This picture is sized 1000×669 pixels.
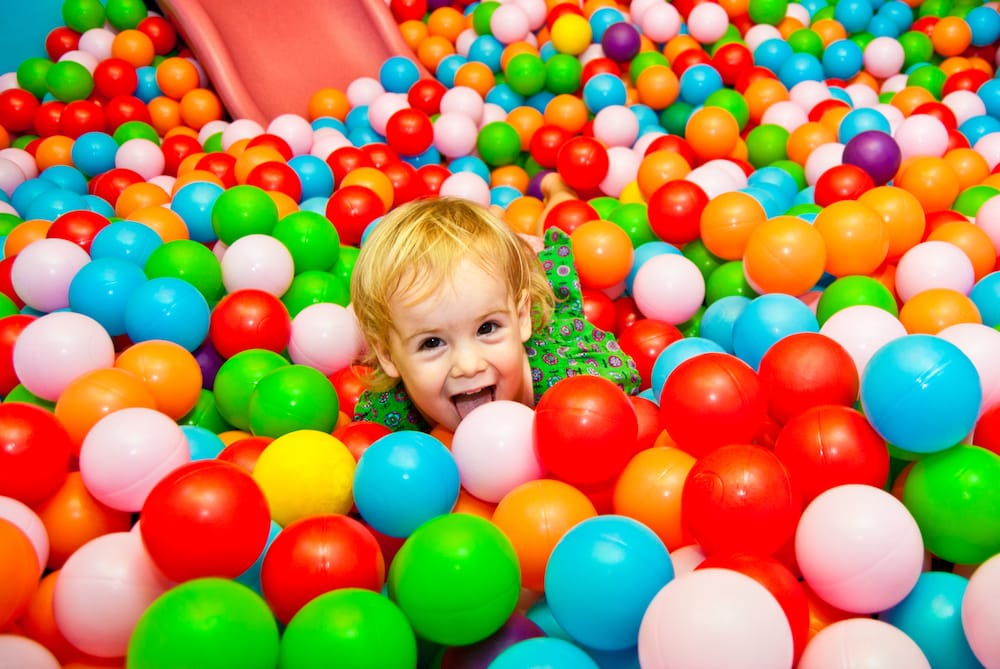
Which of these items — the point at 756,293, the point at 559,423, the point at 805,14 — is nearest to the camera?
the point at 559,423

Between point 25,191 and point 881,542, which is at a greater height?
point 25,191

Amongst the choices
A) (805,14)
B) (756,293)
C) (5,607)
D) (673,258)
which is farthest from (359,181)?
(805,14)

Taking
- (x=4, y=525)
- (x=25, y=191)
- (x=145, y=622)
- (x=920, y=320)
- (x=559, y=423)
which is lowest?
(x=920, y=320)

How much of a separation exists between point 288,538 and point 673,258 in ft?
3.80

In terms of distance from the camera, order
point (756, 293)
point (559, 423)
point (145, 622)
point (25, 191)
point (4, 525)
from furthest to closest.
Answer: point (25, 191)
point (756, 293)
point (559, 423)
point (4, 525)
point (145, 622)

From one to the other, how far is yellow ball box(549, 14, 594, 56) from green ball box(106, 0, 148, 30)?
60.4 inches

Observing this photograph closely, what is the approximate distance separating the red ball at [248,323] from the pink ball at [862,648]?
119 centimetres

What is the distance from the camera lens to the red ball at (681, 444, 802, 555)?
0.99 meters

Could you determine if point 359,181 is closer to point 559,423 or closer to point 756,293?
point 756,293

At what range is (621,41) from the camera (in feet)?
9.25

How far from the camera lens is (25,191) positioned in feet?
7.91

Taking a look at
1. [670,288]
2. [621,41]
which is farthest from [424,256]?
A: [621,41]

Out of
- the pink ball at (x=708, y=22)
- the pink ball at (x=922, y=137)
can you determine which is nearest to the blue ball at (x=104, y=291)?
the pink ball at (x=922, y=137)

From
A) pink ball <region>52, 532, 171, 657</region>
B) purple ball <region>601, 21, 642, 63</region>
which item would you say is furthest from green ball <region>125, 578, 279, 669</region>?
purple ball <region>601, 21, 642, 63</region>
